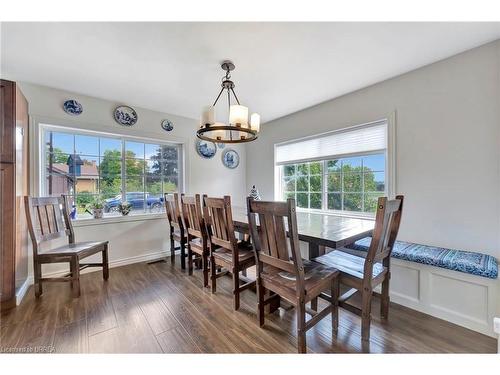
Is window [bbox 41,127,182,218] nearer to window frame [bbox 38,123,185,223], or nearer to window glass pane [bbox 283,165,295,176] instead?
window frame [bbox 38,123,185,223]

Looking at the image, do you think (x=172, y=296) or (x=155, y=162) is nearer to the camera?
(x=172, y=296)

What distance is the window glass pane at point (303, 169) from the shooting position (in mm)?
3402

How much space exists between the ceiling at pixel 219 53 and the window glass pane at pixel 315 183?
4.08 feet

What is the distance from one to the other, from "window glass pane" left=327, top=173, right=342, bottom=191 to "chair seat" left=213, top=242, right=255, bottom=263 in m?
1.64

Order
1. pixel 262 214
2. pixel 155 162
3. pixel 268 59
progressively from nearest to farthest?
1. pixel 262 214
2. pixel 268 59
3. pixel 155 162

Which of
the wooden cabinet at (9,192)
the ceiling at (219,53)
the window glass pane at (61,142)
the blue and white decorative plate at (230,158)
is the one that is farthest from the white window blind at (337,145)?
the wooden cabinet at (9,192)

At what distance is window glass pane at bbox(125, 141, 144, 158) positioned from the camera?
3066 millimetres

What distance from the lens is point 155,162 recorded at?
10.9 feet

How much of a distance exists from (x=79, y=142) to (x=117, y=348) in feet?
8.44

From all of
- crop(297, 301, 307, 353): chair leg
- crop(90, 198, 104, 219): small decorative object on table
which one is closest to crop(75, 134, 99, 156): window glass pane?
crop(90, 198, 104, 219): small decorative object on table

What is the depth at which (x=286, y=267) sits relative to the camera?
1.30 meters

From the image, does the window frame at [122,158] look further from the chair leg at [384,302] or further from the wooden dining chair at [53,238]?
the chair leg at [384,302]
